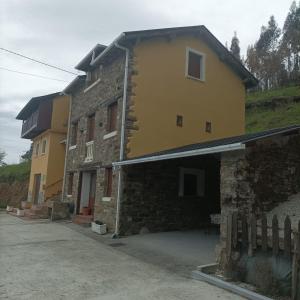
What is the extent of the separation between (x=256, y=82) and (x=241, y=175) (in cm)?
1043

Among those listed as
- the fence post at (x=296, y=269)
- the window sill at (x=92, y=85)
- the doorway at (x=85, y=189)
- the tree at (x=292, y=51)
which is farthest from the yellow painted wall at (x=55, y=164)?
the tree at (x=292, y=51)

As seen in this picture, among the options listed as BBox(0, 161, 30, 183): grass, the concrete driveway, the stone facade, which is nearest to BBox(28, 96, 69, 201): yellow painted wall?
the stone facade

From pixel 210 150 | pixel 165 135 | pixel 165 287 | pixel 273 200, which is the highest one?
pixel 165 135

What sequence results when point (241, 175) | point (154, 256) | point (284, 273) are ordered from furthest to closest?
point (154, 256) < point (241, 175) < point (284, 273)

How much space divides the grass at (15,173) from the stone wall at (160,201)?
63.8ft

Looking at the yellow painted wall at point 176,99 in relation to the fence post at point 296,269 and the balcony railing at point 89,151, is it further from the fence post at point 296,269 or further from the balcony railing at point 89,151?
the fence post at point 296,269

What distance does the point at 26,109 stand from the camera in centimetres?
2370

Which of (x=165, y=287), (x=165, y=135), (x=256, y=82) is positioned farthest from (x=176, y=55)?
(x=165, y=287)

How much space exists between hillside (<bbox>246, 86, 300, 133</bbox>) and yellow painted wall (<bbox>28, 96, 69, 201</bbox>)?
15.6 m

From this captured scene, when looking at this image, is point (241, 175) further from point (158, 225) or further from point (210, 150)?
point (158, 225)

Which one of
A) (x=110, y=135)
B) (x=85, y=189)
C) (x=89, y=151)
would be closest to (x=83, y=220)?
(x=85, y=189)

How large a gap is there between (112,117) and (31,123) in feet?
33.7

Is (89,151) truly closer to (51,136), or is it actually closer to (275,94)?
(51,136)

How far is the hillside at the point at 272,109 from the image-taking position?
30.8 metres
